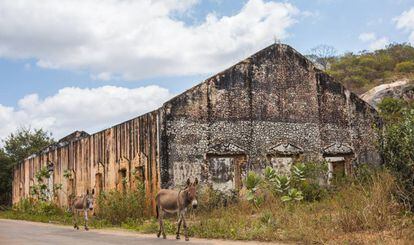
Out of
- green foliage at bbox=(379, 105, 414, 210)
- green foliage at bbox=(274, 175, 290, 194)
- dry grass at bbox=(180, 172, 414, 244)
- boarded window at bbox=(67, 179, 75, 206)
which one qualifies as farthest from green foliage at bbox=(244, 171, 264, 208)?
boarded window at bbox=(67, 179, 75, 206)

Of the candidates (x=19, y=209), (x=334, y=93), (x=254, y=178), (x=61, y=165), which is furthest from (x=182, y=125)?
(x=19, y=209)

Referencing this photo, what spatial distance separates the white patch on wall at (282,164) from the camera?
827 inches

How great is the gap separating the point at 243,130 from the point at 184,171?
120 inches

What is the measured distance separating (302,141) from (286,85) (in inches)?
→ 96.2

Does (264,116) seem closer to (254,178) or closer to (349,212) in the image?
(254,178)

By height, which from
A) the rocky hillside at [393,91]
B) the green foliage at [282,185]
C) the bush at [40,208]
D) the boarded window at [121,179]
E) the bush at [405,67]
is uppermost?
the bush at [405,67]

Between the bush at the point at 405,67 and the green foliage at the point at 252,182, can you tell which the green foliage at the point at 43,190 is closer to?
the green foliage at the point at 252,182

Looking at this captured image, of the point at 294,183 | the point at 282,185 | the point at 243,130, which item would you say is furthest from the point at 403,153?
the point at 243,130

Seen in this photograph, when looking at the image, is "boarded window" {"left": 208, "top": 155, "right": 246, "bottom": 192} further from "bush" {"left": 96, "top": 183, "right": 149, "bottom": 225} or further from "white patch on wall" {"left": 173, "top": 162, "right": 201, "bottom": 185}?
"bush" {"left": 96, "top": 183, "right": 149, "bottom": 225}

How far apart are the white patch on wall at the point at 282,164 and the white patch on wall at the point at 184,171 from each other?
11.2 ft

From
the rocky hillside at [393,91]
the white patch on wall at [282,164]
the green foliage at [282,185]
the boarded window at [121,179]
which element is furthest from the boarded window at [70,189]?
the rocky hillside at [393,91]

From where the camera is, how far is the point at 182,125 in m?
19.4

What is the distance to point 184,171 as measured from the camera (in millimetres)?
19250

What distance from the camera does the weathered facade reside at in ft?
63.6
